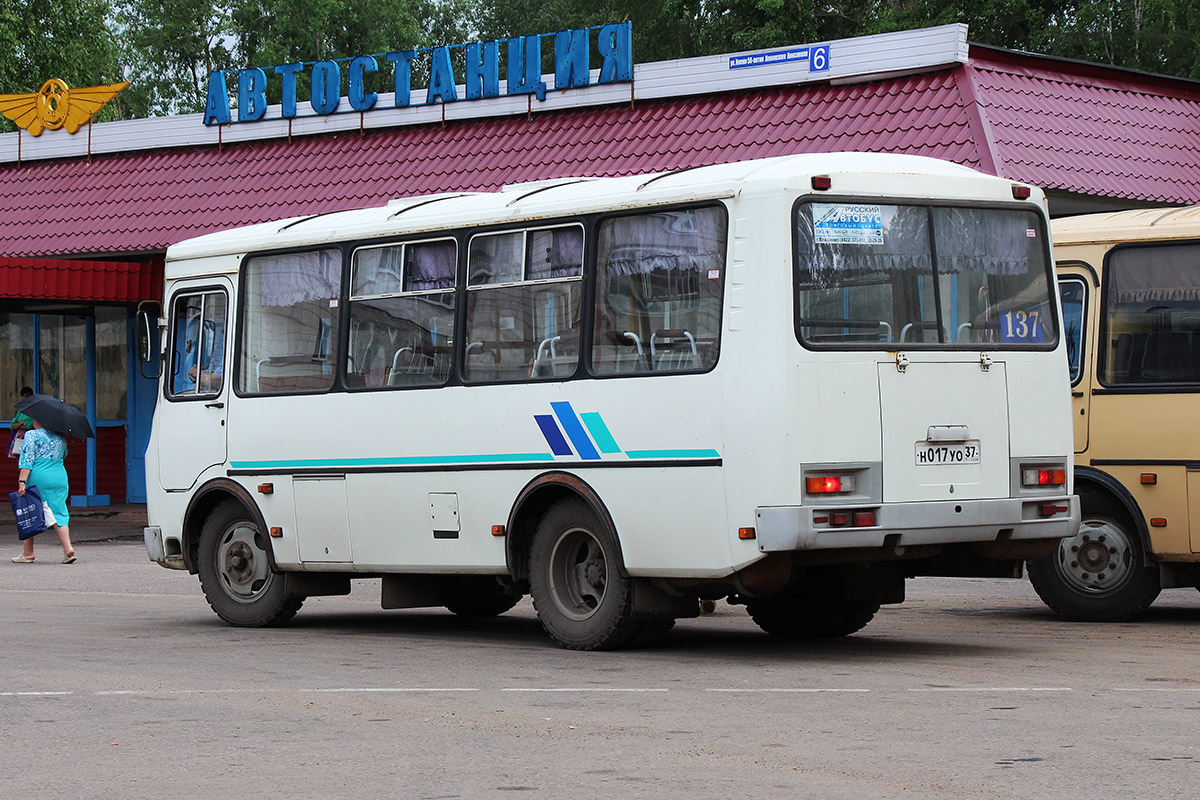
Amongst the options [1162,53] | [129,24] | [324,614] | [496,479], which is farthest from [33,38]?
[496,479]

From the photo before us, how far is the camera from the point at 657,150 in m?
23.5

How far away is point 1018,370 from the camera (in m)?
11.0

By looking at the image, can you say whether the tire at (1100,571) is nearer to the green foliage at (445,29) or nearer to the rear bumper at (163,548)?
the rear bumper at (163,548)

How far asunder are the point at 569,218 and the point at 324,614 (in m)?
4.91

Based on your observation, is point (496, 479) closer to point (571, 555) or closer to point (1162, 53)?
point (571, 555)

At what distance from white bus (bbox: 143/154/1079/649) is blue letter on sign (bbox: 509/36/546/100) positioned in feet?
41.3

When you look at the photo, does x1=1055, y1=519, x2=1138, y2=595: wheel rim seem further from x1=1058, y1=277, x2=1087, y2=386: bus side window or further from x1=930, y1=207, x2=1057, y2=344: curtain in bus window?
x1=930, y1=207, x2=1057, y2=344: curtain in bus window

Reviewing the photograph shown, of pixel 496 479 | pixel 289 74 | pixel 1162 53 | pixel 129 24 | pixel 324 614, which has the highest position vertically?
pixel 129 24

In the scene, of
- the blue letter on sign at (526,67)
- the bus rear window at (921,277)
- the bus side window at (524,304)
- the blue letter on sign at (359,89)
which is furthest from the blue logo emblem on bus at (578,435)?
the blue letter on sign at (359,89)

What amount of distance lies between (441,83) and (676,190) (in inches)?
640

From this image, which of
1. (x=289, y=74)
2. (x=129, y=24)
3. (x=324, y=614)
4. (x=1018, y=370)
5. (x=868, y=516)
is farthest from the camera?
(x=129, y=24)

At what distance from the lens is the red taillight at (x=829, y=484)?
10.2 metres

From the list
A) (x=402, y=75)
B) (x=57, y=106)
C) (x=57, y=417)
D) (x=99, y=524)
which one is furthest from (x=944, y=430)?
(x=57, y=106)

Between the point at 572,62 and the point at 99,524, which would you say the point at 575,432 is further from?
the point at 99,524
